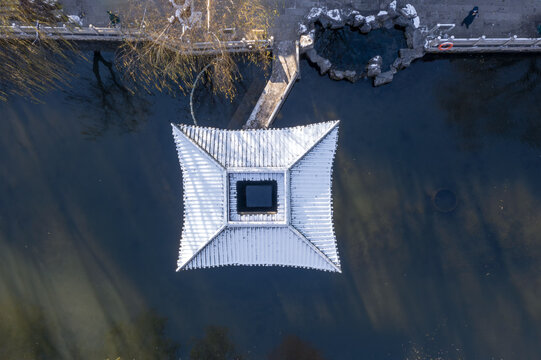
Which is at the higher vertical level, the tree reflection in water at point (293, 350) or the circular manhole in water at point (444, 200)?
the circular manhole in water at point (444, 200)

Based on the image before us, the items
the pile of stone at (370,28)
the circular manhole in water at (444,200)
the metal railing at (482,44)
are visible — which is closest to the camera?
the metal railing at (482,44)

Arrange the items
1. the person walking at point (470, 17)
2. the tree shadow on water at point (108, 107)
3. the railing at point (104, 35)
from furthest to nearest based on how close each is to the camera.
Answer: the tree shadow on water at point (108, 107)
the person walking at point (470, 17)
the railing at point (104, 35)

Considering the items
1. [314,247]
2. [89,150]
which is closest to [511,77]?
[314,247]

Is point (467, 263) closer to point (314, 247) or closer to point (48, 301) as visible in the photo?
point (314, 247)

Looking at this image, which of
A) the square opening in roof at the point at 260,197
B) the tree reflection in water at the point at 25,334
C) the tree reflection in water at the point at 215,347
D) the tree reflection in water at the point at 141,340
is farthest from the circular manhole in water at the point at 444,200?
the tree reflection in water at the point at 25,334

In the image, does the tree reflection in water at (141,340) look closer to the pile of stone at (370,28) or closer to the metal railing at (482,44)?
the pile of stone at (370,28)

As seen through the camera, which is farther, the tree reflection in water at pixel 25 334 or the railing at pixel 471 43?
the tree reflection in water at pixel 25 334

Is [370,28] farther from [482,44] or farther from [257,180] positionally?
[257,180]

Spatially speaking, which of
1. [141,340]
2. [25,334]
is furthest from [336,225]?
[25,334]

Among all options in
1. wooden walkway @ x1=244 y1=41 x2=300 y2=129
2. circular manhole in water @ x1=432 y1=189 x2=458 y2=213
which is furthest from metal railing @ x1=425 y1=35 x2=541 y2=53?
circular manhole in water @ x1=432 y1=189 x2=458 y2=213
